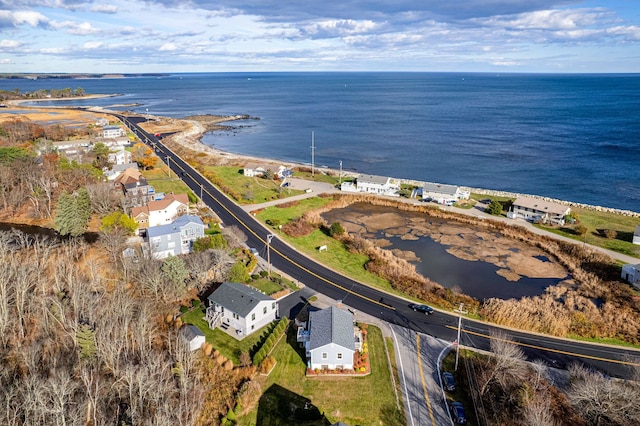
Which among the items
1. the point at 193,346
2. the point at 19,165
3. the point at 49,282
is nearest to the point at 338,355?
the point at 193,346

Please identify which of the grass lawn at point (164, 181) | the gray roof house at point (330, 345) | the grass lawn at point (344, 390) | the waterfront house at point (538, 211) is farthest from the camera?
the grass lawn at point (164, 181)

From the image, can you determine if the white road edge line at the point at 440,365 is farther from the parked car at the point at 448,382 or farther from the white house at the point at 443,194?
the white house at the point at 443,194

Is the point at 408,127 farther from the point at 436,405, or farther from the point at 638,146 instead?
the point at 436,405

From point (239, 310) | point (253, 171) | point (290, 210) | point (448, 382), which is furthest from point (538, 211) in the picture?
point (253, 171)

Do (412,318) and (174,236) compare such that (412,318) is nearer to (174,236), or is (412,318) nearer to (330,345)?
(330,345)

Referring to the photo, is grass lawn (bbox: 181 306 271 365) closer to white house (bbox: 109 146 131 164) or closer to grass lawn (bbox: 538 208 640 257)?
grass lawn (bbox: 538 208 640 257)

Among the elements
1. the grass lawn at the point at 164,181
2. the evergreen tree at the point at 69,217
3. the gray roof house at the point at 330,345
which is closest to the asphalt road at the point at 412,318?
the gray roof house at the point at 330,345
